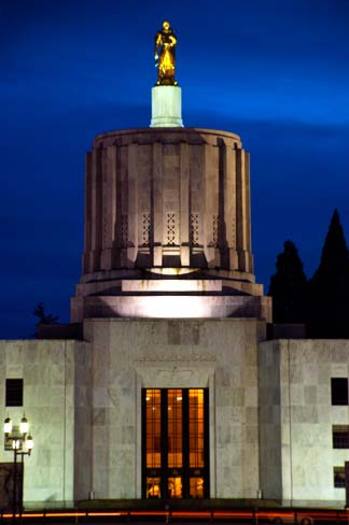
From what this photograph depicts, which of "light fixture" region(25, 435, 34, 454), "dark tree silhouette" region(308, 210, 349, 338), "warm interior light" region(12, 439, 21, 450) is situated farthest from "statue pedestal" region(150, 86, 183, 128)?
"dark tree silhouette" region(308, 210, 349, 338)

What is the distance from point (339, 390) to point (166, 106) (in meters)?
15.2

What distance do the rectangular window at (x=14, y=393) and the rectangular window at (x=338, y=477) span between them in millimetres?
12936

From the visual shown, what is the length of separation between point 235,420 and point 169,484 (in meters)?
3.75

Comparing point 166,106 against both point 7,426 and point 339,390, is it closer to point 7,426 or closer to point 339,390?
point 339,390

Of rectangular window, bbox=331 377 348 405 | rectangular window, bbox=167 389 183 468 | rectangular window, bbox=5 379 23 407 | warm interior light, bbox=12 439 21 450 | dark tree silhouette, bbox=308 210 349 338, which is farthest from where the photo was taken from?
dark tree silhouette, bbox=308 210 349 338

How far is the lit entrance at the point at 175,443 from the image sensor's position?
70125mm

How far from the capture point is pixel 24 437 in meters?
61.6

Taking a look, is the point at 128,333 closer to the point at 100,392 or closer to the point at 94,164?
the point at 100,392

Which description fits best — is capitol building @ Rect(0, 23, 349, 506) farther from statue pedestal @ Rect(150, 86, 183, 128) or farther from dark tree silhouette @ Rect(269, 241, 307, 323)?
dark tree silhouette @ Rect(269, 241, 307, 323)

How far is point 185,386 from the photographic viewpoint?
2773 inches

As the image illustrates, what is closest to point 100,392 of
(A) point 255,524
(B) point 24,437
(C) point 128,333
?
(C) point 128,333

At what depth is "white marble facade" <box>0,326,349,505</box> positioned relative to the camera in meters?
68.8

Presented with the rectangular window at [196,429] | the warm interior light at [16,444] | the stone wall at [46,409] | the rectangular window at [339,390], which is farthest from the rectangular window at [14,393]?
the rectangular window at [339,390]

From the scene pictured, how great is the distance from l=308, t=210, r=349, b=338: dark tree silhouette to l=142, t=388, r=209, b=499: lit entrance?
89.5 ft
